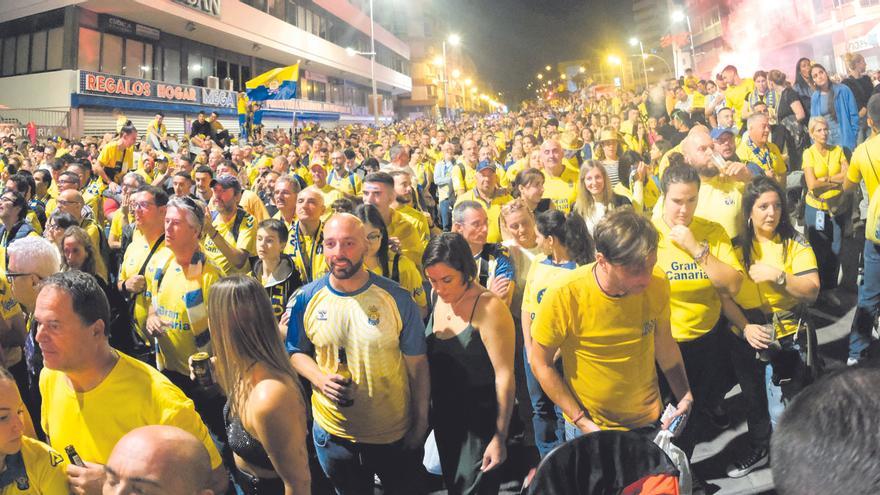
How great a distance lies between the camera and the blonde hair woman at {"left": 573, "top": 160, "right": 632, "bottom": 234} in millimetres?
5828

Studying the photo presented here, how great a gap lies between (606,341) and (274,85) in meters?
19.2

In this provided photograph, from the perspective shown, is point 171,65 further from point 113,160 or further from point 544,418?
point 544,418

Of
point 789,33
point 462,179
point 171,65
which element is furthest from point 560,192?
point 789,33

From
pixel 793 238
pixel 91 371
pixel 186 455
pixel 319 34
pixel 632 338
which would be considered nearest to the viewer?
pixel 186 455

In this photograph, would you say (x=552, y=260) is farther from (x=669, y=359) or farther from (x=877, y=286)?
(x=877, y=286)

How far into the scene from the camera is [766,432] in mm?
3998

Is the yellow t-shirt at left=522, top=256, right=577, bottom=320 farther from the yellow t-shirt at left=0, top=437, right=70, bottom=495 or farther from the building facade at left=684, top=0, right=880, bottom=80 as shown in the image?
the building facade at left=684, top=0, right=880, bottom=80

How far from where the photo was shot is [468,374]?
10.8 feet

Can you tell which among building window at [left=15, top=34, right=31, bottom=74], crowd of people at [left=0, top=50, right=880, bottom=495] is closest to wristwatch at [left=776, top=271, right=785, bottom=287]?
crowd of people at [left=0, top=50, right=880, bottom=495]

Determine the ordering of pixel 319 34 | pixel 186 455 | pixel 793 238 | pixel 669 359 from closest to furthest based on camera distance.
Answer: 1. pixel 186 455
2. pixel 669 359
3. pixel 793 238
4. pixel 319 34

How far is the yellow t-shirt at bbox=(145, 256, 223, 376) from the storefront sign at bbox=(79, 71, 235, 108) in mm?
26871

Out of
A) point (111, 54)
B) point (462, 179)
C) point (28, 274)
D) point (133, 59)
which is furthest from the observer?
point (133, 59)

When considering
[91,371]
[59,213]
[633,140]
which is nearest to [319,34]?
[633,140]

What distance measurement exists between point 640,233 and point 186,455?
6.80ft
